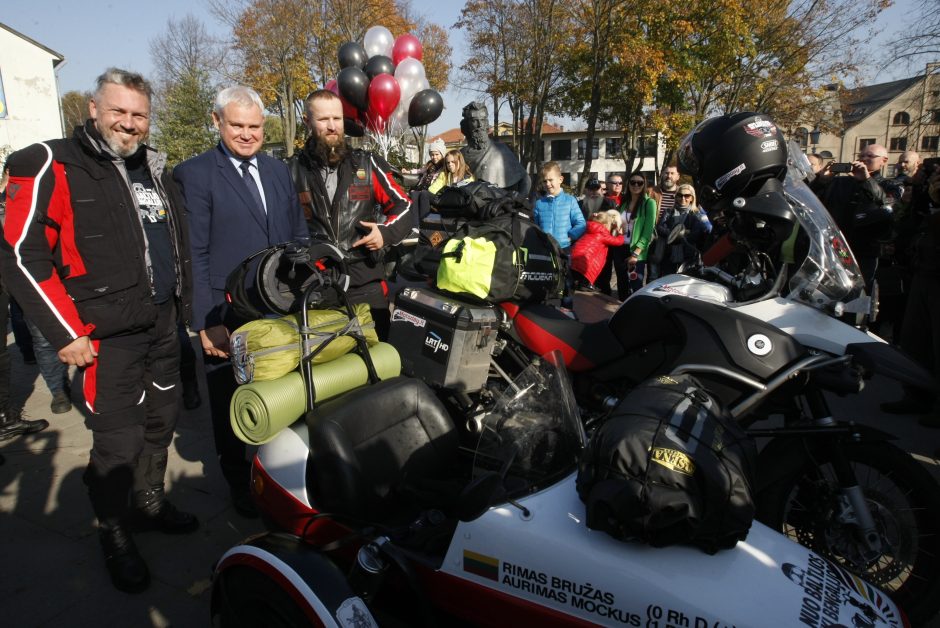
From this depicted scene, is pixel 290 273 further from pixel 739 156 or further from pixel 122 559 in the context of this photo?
pixel 739 156

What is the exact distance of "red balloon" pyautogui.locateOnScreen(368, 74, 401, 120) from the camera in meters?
9.27

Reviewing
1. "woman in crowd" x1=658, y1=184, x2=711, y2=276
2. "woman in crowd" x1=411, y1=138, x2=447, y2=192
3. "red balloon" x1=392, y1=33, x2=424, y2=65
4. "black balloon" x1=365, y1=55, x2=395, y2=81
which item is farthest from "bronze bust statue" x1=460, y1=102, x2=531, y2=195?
"red balloon" x1=392, y1=33, x2=424, y2=65

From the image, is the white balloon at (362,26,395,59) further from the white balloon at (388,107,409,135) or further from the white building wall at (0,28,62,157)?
the white building wall at (0,28,62,157)

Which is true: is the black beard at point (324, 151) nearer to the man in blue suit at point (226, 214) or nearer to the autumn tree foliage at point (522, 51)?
the man in blue suit at point (226, 214)

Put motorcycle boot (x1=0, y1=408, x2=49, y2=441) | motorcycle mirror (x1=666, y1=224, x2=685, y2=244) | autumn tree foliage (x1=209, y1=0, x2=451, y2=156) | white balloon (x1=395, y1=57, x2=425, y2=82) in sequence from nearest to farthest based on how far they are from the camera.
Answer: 1. motorcycle boot (x1=0, y1=408, x2=49, y2=441)
2. motorcycle mirror (x1=666, y1=224, x2=685, y2=244)
3. white balloon (x1=395, y1=57, x2=425, y2=82)
4. autumn tree foliage (x1=209, y1=0, x2=451, y2=156)

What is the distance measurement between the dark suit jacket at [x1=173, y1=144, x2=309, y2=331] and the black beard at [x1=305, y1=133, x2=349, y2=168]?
1.11ft

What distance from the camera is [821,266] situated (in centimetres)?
242

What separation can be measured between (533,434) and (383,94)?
28.1ft

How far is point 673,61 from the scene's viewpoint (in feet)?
74.7

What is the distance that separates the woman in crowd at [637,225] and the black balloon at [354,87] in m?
4.51

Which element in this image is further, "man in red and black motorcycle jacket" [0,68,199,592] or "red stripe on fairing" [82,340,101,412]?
"red stripe on fairing" [82,340,101,412]

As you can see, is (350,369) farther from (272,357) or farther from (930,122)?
(930,122)

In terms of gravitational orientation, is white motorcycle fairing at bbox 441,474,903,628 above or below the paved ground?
above

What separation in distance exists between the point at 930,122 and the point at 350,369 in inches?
919
